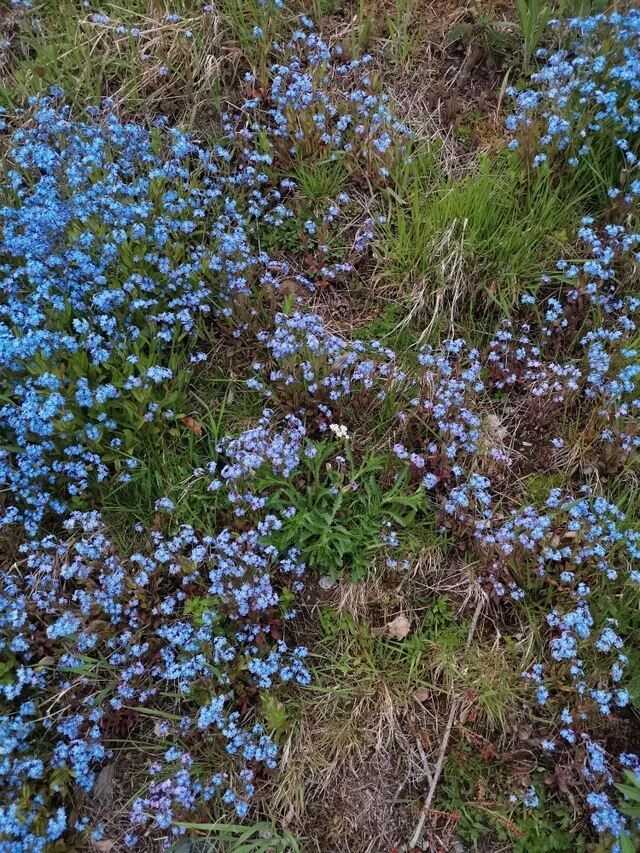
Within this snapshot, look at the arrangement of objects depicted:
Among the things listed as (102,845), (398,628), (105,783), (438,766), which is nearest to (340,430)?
(398,628)

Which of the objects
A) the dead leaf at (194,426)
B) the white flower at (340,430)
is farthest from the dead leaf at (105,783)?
the white flower at (340,430)

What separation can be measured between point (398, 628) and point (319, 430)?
3.83 feet

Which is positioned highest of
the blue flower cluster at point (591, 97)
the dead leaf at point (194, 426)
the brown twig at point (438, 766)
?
the blue flower cluster at point (591, 97)

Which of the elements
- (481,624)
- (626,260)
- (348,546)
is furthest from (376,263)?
(481,624)

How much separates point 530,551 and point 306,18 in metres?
3.96

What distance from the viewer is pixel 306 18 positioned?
478 cm

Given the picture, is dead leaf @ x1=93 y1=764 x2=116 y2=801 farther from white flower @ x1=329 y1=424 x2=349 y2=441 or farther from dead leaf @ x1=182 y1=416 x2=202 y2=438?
white flower @ x1=329 y1=424 x2=349 y2=441

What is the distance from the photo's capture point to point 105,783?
126 inches

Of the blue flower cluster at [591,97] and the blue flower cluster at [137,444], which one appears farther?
the blue flower cluster at [591,97]

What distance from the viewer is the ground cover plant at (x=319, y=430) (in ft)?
10.2

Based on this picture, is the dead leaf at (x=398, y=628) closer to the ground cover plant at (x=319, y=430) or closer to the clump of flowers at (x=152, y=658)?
the ground cover plant at (x=319, y=430)

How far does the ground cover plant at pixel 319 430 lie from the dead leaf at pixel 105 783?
0.01 m

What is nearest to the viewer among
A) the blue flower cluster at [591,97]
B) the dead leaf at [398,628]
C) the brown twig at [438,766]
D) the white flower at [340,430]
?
the brown twig at [438,766]

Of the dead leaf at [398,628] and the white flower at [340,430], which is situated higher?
the white flower at [340,430]
